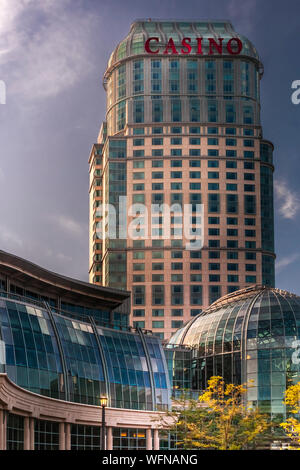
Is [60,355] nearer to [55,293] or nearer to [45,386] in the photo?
[45,386]

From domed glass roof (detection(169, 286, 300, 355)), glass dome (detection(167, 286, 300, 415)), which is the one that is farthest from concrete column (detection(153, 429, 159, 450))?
domed glass roof (detection(169, 286, 300, 355))

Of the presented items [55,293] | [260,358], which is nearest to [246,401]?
[260,358]

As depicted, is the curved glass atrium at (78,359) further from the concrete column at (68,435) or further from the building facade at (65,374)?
the concrete column at (68,435)

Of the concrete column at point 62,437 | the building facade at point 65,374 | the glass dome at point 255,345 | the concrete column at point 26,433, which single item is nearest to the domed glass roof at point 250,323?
the glass dome at point 255,345

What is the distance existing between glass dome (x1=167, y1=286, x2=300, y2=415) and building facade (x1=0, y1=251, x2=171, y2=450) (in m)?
18.5

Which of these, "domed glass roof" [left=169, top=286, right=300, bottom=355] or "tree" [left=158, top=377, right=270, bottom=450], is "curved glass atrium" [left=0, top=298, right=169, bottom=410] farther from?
"domed glass roof" [left=169, top=286, right=300, bottom=355]

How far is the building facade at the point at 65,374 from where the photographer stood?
7006cm

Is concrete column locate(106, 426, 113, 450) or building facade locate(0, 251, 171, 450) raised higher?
building facade locate(0, 251, 171, 450)

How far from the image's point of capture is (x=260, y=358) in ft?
368

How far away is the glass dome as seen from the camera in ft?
361

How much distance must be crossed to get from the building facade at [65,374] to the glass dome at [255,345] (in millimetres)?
18534

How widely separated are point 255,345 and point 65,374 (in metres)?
39.7

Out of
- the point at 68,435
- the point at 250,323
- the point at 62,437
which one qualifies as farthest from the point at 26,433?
the point at 250,323
